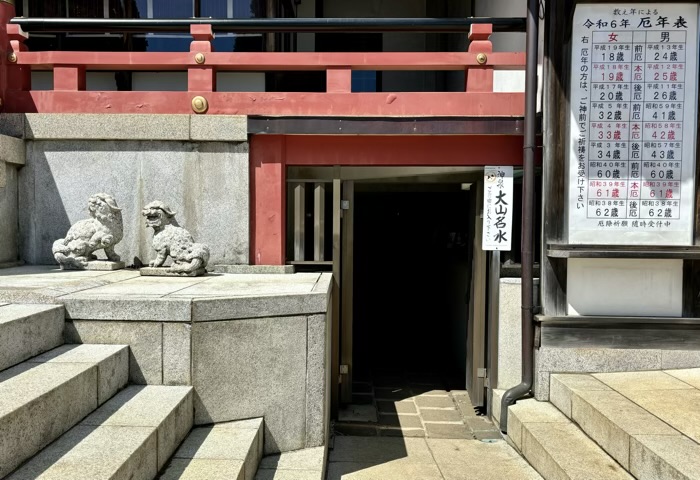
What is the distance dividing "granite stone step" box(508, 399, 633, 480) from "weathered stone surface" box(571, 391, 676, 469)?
0.09 meters

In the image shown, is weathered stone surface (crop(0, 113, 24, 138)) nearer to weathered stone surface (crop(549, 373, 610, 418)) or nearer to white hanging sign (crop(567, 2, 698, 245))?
white hanging sign (crop(567, 2, 698, 245))

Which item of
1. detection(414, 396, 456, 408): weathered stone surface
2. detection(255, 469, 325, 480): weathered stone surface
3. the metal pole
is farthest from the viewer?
detection(414, 396, 456, 408): weathered stone surface

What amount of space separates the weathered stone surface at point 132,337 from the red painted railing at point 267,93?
10.5ft

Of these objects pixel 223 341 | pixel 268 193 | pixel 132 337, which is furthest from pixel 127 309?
pixel 268 193

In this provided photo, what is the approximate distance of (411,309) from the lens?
1150cm

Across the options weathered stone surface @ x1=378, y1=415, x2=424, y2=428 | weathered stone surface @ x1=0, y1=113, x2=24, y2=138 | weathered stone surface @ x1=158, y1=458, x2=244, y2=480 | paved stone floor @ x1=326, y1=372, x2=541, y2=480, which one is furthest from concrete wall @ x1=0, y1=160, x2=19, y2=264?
weathered stone surface @ x1=378, y1=415, x2=424, y2=428

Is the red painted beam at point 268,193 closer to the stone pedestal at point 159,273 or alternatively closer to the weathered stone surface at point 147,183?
the weathered stone surface at point 147,183

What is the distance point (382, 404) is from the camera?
6.87m

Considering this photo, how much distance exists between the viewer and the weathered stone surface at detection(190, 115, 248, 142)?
5.97m

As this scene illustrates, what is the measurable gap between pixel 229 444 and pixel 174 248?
259cm

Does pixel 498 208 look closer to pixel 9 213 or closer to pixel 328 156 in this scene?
pixel 328 156

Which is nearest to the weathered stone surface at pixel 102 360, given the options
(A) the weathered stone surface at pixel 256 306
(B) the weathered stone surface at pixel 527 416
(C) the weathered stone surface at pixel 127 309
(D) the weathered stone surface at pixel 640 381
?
(C) the weathered stone surface at pixel 127 309

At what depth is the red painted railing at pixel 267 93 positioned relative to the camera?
6.09 m

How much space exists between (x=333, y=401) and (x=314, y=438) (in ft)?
7.26
